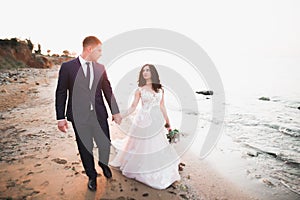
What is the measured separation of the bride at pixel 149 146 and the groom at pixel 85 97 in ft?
2.64

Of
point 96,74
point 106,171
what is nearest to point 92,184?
point 106,171

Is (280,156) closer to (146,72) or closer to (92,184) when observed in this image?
(146,72)

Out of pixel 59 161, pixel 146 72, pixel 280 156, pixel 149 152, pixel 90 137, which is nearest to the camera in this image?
pixel 90 137

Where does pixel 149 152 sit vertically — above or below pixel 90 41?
below

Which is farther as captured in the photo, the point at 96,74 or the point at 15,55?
the point at 15,55

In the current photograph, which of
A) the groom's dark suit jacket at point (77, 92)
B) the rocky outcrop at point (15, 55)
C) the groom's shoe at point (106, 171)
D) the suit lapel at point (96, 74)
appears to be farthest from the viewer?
the rocky outcrop at point (15, 55)

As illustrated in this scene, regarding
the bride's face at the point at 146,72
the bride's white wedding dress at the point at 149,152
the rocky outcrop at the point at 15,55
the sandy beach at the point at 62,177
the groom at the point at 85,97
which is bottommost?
the sandy beach at the point at 62,177

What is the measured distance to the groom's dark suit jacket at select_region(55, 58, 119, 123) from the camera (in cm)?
270

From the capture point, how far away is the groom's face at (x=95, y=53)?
9.04ft

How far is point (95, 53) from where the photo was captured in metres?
2.78

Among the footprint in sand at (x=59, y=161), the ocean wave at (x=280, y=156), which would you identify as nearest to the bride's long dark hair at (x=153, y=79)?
the footprint in sand at (x=59, y=161)

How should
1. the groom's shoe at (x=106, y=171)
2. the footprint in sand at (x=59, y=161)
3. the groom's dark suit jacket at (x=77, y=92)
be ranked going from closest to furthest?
the groom's dark suit jacket at (x=77, y=92)
the groom's shoe at (x=106, y=171)
the footprint in sand at (x=59, y=161)

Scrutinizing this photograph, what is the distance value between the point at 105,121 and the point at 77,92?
62cm

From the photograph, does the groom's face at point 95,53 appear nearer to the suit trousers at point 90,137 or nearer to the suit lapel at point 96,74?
the suit lapel at point 96,74
